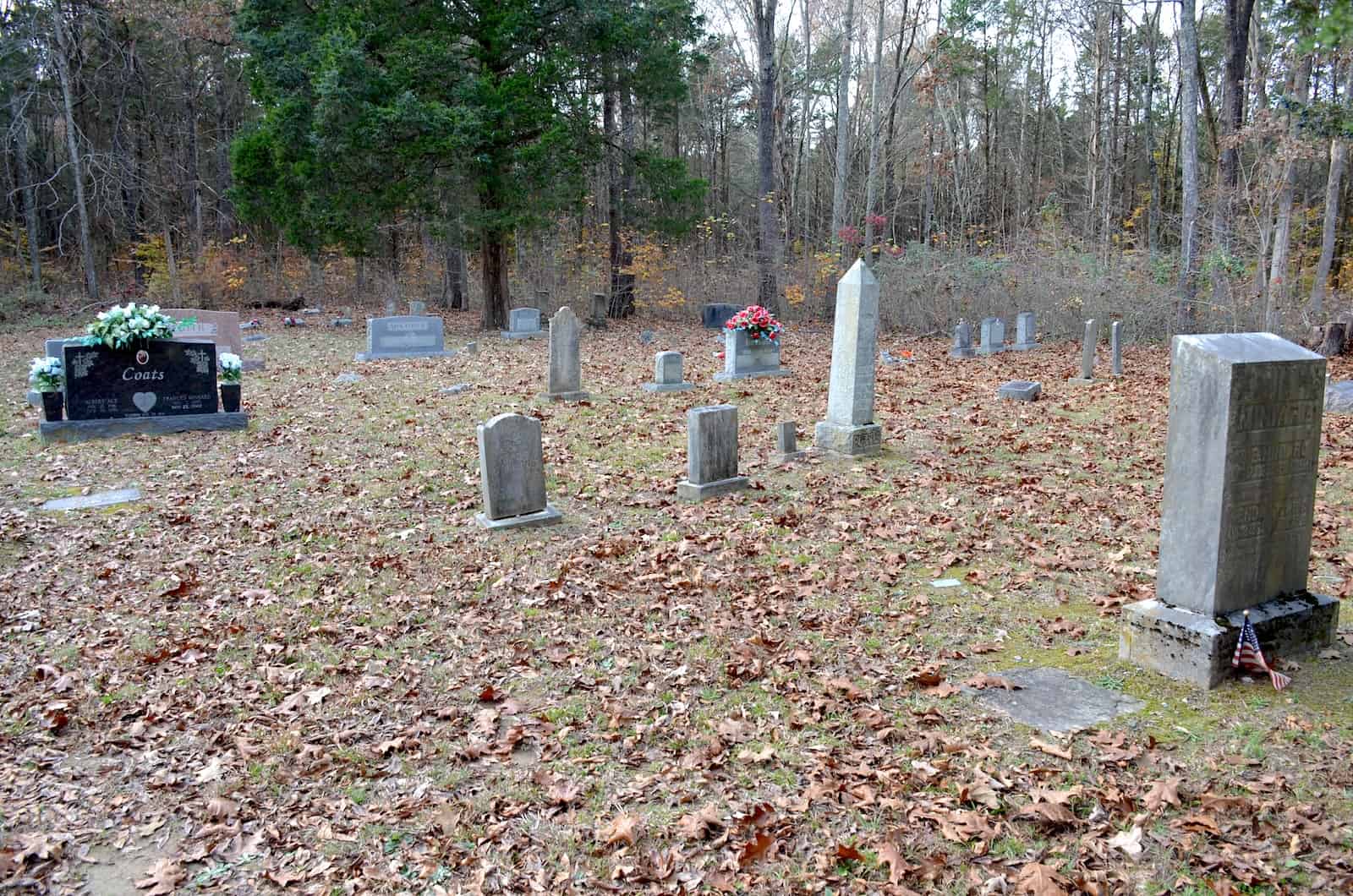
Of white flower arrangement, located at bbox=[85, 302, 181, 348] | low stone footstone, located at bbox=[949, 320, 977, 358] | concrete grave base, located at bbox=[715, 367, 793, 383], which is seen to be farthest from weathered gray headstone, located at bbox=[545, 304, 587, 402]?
low stone footstone, located at bbox=[949, 320, 977, 358]

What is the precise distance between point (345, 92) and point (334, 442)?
13.0 metres

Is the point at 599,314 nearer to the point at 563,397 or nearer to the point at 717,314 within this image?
the point at 717,314

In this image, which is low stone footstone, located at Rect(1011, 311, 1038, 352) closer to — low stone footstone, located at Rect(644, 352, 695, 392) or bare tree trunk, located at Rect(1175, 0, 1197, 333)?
bare tree trunk, located at Rect(1175, 0, 1197, 333)

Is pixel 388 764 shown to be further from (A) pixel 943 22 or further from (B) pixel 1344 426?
(A) pixel 943 22

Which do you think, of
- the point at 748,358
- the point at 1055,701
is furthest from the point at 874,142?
the point at 1055,701

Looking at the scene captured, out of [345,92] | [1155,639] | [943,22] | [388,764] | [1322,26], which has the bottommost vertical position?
[388,764]

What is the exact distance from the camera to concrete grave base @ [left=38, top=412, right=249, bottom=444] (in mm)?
11211

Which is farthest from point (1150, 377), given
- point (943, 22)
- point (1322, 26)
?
point (943, 22)

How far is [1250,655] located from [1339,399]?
33.5 feet

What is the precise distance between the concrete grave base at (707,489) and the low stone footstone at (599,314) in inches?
703

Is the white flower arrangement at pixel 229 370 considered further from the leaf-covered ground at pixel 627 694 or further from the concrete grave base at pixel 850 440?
the concrete grave base at pixel 850 440

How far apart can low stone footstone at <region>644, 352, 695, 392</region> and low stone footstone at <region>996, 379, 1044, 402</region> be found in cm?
530

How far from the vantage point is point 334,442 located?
1138 cm

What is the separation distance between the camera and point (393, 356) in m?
19.3
